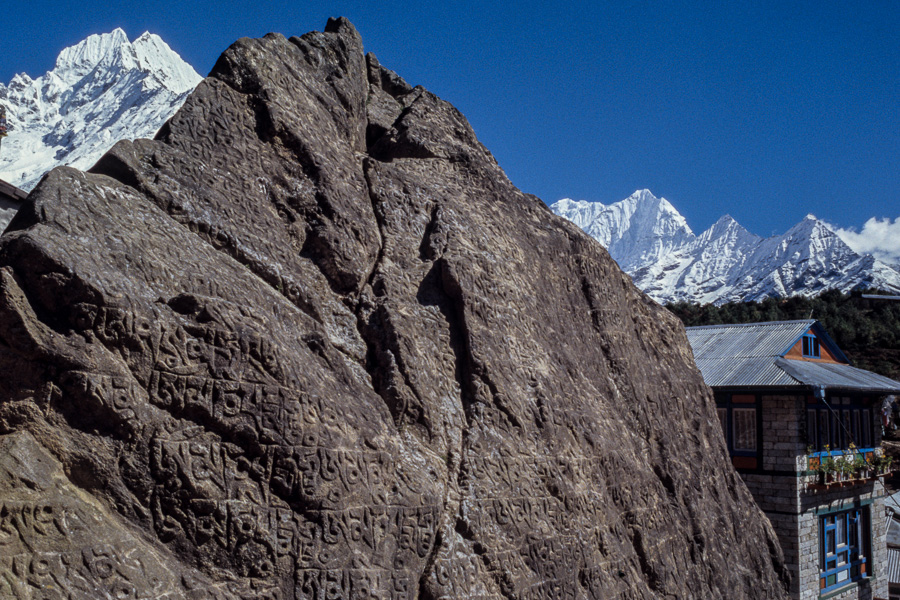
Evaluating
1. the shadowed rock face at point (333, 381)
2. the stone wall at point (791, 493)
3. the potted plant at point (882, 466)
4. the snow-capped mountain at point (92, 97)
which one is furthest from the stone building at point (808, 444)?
the snow-capped mountain at point (92, 97)

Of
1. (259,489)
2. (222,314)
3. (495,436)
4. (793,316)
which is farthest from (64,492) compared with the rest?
(793,316)

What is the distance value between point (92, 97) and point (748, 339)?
560 ft

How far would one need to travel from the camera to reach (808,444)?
2031 centimetres

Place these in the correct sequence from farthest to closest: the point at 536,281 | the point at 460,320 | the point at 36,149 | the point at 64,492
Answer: the point at 36,149 → the point at 536,281 → the point at 460,320 → the point at 64,492

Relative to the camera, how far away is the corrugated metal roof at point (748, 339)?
75.4ft

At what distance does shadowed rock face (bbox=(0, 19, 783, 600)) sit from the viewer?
189 inches

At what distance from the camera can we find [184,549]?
4.92m

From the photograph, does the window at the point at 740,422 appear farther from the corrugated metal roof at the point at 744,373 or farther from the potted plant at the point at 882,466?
the potted plant at the point at 882,466

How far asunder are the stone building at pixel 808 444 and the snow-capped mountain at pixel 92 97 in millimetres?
104753

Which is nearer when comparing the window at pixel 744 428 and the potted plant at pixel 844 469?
the potted plant at pixel 844 469

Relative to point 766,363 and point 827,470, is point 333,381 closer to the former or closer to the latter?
point 827,470

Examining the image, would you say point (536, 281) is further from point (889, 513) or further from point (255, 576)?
point (889, 513)

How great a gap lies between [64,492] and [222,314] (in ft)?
5.25

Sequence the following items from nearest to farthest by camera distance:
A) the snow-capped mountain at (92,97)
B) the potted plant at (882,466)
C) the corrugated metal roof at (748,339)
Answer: the potted plant at (882,466) < the corrugated metal roof at (748,339) < the snow-capped mountain at (92,97)
